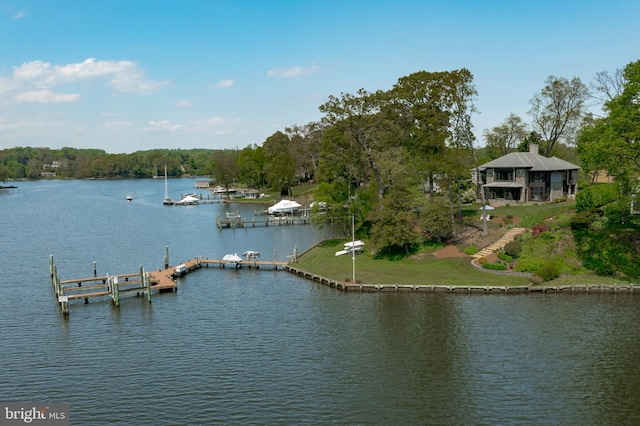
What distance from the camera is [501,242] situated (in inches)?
2650

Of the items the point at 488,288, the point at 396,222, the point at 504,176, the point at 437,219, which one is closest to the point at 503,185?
the point at 504,176

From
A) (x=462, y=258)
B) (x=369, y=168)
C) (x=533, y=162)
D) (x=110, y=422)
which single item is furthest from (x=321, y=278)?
(x=533, y=162)

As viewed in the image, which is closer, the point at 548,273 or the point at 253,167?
the point at 548,273

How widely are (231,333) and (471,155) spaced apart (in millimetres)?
43315

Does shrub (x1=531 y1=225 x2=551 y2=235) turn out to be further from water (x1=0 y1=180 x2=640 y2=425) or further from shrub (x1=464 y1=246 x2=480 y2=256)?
water (x1=0 y1=180 x2=640 y2=425)

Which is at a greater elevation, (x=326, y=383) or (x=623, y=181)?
(x=623, y=181)

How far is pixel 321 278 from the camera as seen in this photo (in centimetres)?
6216

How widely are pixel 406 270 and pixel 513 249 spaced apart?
12.3 m

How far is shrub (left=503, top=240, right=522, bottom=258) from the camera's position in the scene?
203ft

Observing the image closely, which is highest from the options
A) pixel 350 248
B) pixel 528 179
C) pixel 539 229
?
pixel 528 179

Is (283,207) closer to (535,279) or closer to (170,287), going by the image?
(170,287)

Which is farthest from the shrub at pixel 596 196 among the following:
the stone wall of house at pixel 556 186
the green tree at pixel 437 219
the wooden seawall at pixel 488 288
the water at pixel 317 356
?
the stone wall of house at pixel 556 186

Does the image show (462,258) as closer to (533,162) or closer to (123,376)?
(533,162)

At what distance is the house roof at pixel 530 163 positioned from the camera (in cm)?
8962
